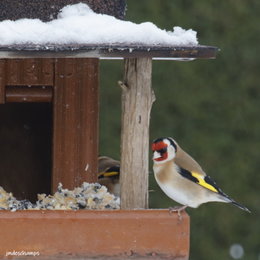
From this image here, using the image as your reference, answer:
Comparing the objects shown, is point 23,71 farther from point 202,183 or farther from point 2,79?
point 202,183

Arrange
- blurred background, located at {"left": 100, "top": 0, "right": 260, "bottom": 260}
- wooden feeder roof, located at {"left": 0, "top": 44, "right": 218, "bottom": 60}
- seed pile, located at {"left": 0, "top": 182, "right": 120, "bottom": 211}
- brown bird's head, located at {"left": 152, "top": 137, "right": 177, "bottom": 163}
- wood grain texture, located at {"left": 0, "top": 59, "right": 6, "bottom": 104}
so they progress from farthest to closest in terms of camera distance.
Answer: blurred background, located at {"left": 100, "top": 0, "right": 260, "bottom": 260}, wood grain texture, located at {"left": 0, "top": 59, "right": 6, "bottom": 104}, brown bird's head, located at {"left": 152, "top": 137, "right": 177, "bottom": 163}, seed pile, located at {"left": 0, "top": 182, "right": 120, "bottom": 211}, wooden feeder roof, located at {"left": 0, "top": 44, "right": 218, "bottom": 60}

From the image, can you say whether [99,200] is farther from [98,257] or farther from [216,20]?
[216,20]

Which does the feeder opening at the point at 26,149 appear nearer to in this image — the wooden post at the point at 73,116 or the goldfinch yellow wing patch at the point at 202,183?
the wooden post at the point at 73,116

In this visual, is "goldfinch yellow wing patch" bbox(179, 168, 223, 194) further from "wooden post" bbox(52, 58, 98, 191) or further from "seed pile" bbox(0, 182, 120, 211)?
"wooden post" bbox(52, 58, 98, 191)

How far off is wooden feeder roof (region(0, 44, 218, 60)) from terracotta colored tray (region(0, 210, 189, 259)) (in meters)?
0.61

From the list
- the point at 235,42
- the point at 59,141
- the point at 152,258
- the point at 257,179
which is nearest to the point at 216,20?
the point at 235,42

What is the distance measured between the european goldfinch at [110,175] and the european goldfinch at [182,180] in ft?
1.96

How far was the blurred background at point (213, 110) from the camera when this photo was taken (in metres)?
7.23

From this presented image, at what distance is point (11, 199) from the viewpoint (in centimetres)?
423

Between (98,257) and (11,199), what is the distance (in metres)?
0.51

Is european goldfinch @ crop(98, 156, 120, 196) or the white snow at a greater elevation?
the white snow

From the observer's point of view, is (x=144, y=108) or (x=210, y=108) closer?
(x=144, y=108)

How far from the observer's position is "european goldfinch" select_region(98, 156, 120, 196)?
4.85 metres

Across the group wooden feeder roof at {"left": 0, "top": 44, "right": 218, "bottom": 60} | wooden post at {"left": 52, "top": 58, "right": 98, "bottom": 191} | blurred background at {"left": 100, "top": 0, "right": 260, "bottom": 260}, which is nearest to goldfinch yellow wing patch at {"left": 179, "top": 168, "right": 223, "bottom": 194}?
wooden post at {"left": 52, "top": 58, "right": 98, "bottom": 191}
